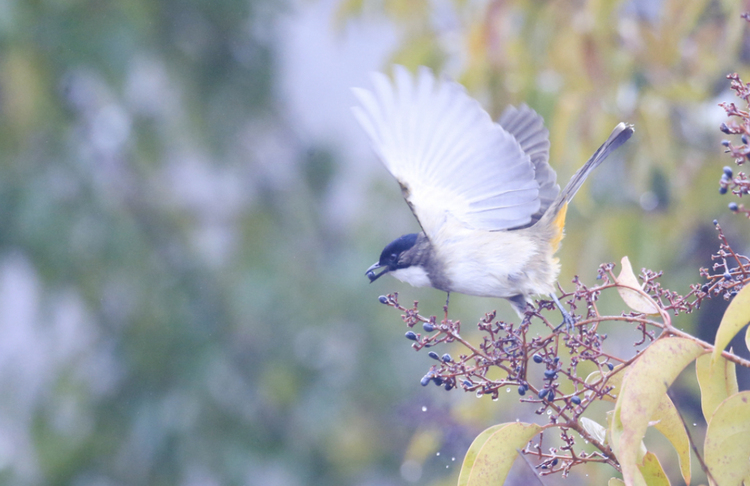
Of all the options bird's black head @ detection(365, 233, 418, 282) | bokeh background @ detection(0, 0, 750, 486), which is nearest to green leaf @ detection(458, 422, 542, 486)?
bird's black head @ detection(365, 233, 418, 282)

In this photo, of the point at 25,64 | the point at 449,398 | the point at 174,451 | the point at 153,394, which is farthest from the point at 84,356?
the point at 449,398

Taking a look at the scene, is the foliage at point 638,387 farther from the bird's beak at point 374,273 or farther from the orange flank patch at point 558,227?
the orange flank patch at point 558,227

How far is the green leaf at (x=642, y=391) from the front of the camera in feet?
1.93

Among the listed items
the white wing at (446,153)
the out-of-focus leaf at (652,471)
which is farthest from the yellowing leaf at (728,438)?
the white wing at (446,153)

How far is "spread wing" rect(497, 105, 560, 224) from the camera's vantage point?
4.29ft

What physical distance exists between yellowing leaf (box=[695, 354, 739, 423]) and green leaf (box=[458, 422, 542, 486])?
0.19 m

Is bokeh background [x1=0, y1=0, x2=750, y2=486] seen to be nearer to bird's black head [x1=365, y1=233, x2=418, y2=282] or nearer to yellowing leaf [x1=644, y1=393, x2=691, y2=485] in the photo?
bird's black head [x1=365, y1=233, x2=418, y2=282]

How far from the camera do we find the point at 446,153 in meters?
1.08

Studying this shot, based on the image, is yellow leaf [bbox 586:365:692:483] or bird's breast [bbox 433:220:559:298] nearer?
yellow leaf [bbox 586:365:692:483]

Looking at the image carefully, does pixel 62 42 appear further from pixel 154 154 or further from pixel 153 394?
pixel 153 394

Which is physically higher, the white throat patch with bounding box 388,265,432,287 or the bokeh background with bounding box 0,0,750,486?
the bokeh background with bounding box 0,0,750,486

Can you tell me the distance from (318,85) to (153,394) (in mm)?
2662

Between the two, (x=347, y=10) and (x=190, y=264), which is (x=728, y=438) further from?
(x=190, y=264)

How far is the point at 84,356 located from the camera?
3.23 m
